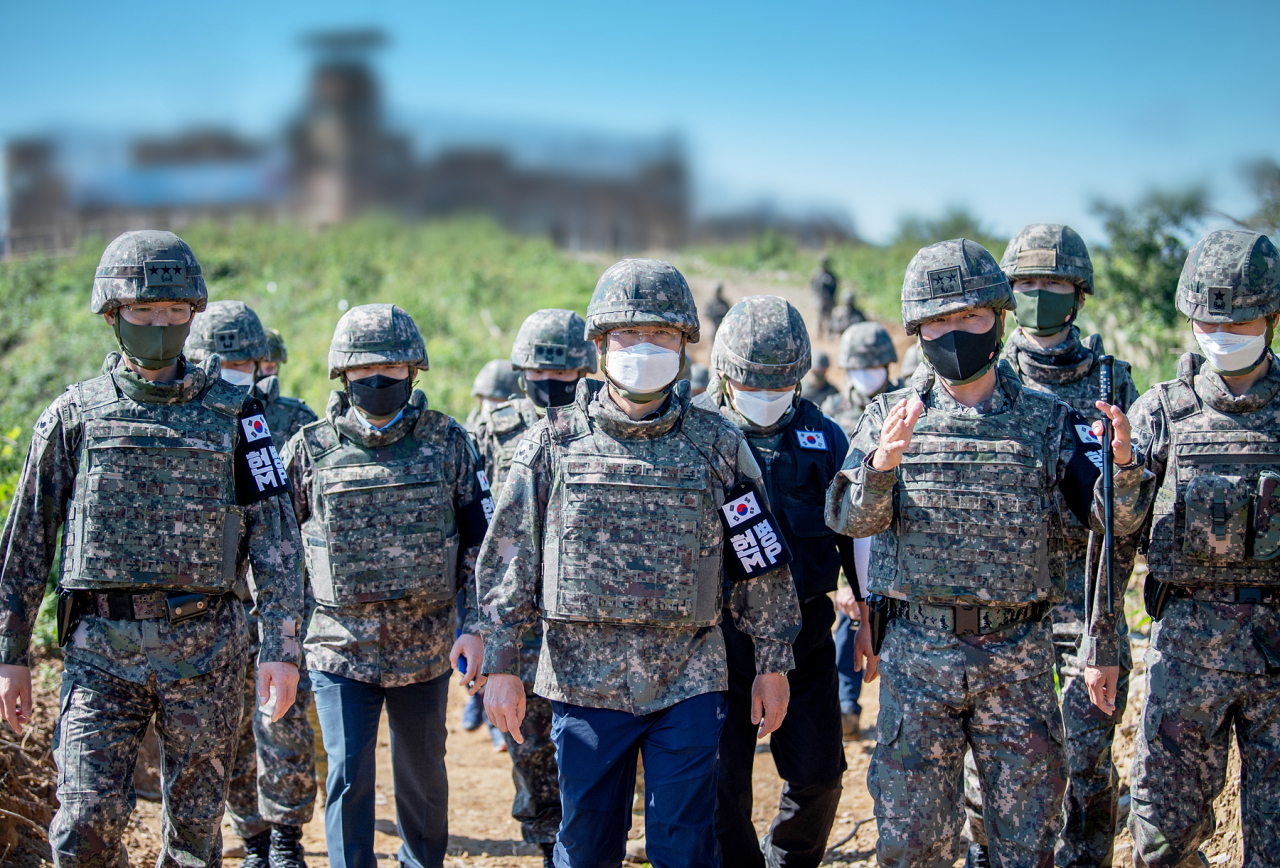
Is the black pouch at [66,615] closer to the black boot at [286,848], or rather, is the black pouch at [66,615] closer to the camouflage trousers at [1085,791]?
the black boot at [286,848]

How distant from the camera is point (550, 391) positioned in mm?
6141

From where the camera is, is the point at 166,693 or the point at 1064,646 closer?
the point at 166,693

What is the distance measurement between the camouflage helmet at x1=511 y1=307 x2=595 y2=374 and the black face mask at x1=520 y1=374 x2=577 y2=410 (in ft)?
0.26

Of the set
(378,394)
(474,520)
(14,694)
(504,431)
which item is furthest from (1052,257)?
(14,694)

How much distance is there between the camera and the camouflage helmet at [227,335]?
6.31 metres

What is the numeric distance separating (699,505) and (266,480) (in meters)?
1.73

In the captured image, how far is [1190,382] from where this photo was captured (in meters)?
4.27

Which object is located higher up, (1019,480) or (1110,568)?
(1019,480)

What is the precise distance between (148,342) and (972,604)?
3.19 meters

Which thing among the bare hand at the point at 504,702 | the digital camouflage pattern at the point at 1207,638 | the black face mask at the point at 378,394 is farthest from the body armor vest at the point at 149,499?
the digital camouflage pattern at the point at 1207,638

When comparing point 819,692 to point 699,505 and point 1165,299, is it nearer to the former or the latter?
point 699,505

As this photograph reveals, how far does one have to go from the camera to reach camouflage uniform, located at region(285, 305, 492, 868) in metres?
4.54

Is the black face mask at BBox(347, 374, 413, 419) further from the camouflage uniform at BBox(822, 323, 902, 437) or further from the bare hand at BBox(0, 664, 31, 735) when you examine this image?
the camouflage uniform at BBox(822, 323, 902, 437)

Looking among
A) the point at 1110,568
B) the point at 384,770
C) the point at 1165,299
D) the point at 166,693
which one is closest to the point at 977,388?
the point at 1110,568
